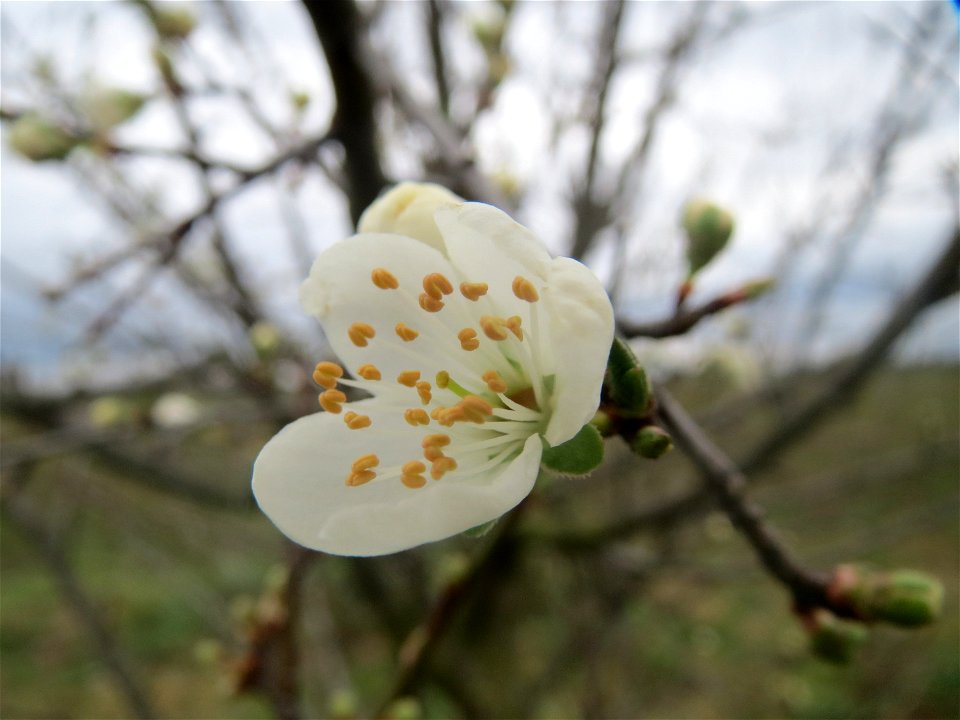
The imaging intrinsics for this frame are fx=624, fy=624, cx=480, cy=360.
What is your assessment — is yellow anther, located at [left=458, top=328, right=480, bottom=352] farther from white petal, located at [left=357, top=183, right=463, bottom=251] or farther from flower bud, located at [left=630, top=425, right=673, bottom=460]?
flower bud, located at [left=630, top=425, right=673, bottom=460]

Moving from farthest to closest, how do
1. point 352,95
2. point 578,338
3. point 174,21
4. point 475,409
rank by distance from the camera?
point 174,21 → point 352,95 → point 475,409 → point 578,338

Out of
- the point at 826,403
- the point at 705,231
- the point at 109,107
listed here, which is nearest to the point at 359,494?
the point at 705,231

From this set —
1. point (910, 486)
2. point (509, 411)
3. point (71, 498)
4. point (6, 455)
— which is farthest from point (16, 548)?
point (910, 486)

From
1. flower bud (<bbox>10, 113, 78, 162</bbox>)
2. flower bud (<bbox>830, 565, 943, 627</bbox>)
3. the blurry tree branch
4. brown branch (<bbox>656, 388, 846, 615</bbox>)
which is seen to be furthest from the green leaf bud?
flower bud (<bbox>830, 565, 943, 627</bbox>)

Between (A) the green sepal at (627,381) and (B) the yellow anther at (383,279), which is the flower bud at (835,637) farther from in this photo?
(B) the yellow anther at (383,279)

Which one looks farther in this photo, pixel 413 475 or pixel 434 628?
pixel 434 628

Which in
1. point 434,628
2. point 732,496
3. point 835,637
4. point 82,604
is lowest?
point 82,604

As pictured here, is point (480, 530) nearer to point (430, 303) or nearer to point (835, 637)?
point (430, 303)

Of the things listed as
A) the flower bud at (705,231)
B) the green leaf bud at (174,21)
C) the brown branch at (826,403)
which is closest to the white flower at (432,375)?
the flower bud at (705,231)
